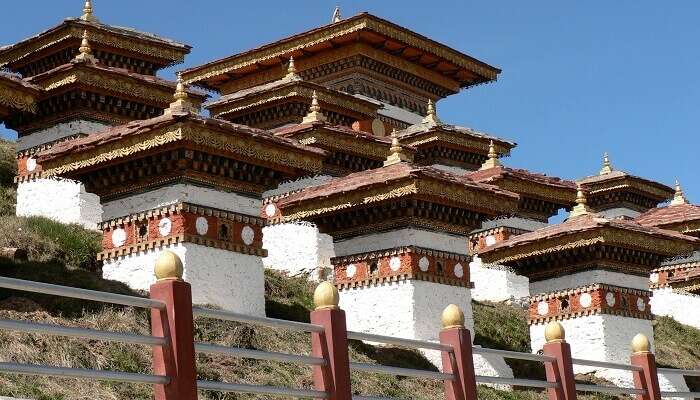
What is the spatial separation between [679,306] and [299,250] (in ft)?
38.7

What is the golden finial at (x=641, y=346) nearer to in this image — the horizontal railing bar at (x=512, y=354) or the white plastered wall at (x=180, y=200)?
the horizontal railing bar at (x=512, y=354)

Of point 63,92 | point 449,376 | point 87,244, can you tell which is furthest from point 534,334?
point 449,376

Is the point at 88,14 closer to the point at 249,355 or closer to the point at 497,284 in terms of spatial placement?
the point at 497,284

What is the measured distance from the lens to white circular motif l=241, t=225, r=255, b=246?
2016 cm

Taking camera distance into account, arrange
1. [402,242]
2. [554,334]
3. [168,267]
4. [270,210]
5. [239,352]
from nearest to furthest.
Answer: [168,267], [239,352], [554,334], [402,242], [270,210]

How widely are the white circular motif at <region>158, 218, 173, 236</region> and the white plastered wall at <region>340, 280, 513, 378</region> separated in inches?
161

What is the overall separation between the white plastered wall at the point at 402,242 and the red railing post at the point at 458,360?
9.23m

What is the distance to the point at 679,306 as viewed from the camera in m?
32.2

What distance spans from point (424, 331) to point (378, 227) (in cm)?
208

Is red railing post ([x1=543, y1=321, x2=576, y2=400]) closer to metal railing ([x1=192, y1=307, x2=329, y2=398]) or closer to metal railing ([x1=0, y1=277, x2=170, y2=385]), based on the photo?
metal railing ([x1=192, y1=307, x2=329, y2=398])

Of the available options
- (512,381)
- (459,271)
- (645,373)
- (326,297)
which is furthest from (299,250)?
(326,297)

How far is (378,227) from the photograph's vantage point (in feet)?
71.7

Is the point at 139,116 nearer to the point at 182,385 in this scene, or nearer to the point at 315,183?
the point at 315,183

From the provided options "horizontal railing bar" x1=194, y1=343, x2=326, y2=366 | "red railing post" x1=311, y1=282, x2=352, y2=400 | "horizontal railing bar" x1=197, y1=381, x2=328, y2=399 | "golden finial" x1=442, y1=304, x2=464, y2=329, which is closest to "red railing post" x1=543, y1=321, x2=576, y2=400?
"golden finial" x1=442, y1=304, x2=464, y2=329
